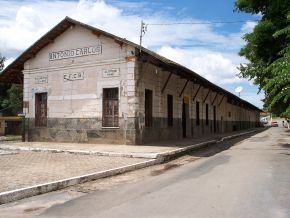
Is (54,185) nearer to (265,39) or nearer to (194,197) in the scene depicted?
(194,197)

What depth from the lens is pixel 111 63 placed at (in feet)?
61.2

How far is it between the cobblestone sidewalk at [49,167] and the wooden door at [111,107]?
13.2ft

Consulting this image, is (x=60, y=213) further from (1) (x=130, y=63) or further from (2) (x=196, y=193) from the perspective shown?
(1) (x=130, y=63)

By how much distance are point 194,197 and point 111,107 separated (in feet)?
38.6

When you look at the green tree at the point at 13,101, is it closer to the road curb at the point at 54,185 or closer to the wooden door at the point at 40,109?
the wooden door at the point at 40,109

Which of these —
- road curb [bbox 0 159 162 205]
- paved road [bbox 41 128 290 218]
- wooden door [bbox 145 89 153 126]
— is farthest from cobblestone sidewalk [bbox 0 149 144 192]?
wooden door [bbox 145 89 153 126]

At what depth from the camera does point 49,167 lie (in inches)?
438

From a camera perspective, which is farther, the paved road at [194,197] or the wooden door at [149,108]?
the wooden door at [149,108]

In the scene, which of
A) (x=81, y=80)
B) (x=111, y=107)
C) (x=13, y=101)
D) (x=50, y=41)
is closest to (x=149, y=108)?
(x=111, y=107)

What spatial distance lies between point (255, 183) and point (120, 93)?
407 inches

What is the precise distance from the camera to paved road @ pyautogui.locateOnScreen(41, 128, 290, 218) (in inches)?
244

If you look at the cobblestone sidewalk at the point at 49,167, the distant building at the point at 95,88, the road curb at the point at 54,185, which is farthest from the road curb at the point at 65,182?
the distant building at the point at 95,88

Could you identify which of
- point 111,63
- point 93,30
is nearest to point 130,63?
point 111,63

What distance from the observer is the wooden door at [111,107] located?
18.5 m
